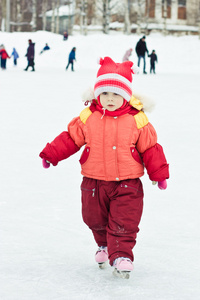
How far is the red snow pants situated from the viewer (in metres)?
2.72

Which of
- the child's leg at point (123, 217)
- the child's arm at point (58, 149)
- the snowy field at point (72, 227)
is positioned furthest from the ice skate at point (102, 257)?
the child's arm at point (58, 149)

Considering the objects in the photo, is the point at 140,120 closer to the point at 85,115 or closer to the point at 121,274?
the point at 85,115

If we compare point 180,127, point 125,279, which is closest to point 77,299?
point 125,279

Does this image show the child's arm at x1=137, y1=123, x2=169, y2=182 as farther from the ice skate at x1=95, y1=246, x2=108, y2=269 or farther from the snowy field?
the ice skate at x1=95, y1=246, x2=108, y2=269

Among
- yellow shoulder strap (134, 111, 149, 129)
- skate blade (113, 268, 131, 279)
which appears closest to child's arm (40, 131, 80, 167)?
yellow shoulder strap (134, 111, 149, 129)

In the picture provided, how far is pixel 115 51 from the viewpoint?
32469 mm

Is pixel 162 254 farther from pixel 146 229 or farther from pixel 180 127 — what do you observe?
pixel 180 127

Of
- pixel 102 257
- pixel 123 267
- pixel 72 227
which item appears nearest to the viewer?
pixel 123 267

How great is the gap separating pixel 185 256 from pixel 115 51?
2998 cm

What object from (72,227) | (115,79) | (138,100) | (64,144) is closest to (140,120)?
(138,100)

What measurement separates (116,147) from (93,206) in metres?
0.32

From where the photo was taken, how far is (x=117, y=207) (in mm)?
2723

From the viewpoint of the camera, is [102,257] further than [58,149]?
Yes

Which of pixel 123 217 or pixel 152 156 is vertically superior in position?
pixel 152 156
